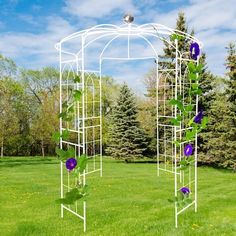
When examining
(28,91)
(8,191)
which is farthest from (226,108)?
(28,91)

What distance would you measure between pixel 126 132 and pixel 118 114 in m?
0.95

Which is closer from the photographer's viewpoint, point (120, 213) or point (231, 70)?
point (120, 213)

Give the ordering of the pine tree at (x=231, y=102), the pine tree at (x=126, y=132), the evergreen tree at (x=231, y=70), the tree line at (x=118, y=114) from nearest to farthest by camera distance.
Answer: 1. the pine tree at (x=231, y=102)
2. the evergreen tree at (x=231, y=70)
3. the tree line at (x=118, y=114)
4. the pine tree at (x=126, y=132)

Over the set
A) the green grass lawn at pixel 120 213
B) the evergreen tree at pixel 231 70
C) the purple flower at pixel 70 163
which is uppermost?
the evergreen tree at pixel 231 70

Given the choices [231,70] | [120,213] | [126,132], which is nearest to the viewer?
[120,213]

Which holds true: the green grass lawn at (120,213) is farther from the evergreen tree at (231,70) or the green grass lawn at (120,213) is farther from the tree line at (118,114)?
the evergreen tree at (231,70)

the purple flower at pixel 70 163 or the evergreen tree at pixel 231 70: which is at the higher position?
the evergreen tree at pixel 231 70

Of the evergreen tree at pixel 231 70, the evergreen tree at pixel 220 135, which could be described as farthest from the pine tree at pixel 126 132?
the evergreen tree at pixel 231 70

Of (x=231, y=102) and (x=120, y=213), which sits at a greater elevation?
(x=231, y=102)

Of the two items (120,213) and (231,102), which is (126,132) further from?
(120,213)

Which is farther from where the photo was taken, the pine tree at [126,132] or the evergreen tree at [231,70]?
the pine tree at [126,132]

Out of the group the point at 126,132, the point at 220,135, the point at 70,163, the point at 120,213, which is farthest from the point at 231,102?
the point at 70,163

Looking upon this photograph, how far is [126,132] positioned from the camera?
15219mm

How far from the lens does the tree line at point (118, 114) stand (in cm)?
1229
